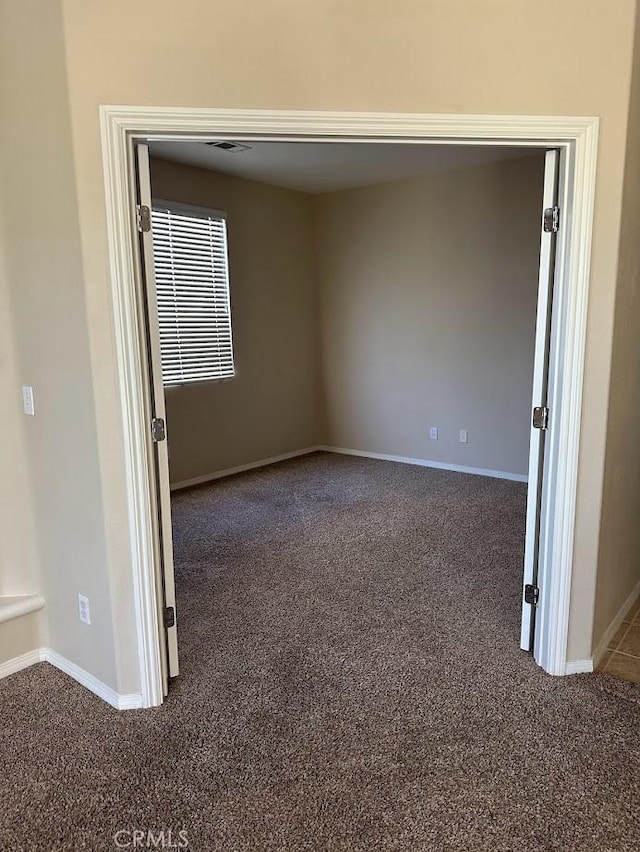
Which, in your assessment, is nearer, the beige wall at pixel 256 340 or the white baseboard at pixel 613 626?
the white baseboard at pixel 613 626

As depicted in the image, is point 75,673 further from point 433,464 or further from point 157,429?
point 433,464

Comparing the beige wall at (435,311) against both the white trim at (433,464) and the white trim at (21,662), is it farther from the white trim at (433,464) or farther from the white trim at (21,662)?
the white trim at (21,662)

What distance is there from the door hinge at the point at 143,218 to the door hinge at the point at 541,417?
163cm

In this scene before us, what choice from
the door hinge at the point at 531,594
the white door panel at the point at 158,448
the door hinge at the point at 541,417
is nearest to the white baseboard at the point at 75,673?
the white door panel at the point at 158,448

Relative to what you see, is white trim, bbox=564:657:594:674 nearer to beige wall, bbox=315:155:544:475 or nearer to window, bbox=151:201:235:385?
beige wall, bbox=315:155:544:475

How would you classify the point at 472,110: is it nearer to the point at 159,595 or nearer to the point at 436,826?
the point at 159,595

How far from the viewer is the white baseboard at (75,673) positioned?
2.28m

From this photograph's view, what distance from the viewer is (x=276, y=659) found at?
103 inches

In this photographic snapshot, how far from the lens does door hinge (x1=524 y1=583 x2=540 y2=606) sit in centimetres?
250

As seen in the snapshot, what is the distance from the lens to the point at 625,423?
2574 mm

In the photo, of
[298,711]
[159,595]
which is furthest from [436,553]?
[159,595]

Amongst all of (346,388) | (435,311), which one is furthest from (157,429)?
(346,388)

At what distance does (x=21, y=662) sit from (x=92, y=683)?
40 cm

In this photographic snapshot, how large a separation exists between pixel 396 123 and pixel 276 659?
2178 mm
